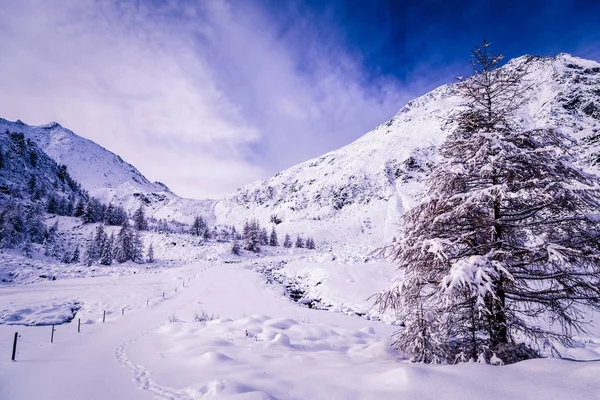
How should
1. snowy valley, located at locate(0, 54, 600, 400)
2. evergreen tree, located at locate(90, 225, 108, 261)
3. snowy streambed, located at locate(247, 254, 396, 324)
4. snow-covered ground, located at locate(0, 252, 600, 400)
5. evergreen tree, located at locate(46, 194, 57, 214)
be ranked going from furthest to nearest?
evergreen tree, located at locate(46, 194, 57, 214), evergreen tree, located at locate(90, 225, 108, 261), snowy streambed, located at locate(247, 254, 396, 324), snowy valley, located at locate(0, 54, 600, 400), snow-covered ground, located at locate(0, 252, 600, 400)

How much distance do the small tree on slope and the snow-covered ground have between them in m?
1.31

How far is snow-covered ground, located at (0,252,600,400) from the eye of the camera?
4496 millimetres

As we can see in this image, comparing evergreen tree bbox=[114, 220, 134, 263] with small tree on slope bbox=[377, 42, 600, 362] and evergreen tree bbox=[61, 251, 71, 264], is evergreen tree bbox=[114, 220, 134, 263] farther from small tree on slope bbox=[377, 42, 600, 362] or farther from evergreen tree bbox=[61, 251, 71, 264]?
small tree on slope bbox=[377, 42, 600, 362]

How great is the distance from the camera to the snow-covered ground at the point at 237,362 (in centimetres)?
450

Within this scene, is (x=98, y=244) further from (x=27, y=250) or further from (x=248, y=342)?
(x=248, y=342)

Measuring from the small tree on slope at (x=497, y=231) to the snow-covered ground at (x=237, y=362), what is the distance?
1.31 m

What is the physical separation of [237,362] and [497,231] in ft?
25.4

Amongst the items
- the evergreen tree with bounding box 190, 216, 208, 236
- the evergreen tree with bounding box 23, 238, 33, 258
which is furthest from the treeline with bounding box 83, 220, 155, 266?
the evergreen tree with bounding box 190, 216, 208, 236

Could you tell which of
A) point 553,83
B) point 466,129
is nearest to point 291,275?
Result: point 466,129

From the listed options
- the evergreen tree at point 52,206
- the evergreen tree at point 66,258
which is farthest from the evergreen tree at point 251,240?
the evergreen tree at point 52,206

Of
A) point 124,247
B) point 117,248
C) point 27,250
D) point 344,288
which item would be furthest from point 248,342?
point 27,250

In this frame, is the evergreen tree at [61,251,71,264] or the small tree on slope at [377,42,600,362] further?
the evergreen tree at [61,251,71,264]

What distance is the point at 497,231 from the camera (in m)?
6.16

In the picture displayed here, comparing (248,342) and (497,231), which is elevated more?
(497,231)
